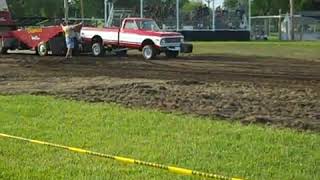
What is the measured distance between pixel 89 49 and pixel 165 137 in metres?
26.5

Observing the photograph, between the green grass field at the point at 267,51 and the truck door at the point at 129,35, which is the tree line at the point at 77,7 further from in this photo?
the truck door at the point at 129,35

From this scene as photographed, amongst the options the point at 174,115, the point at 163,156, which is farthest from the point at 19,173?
the point at 174,115

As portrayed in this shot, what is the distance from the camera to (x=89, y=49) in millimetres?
35781

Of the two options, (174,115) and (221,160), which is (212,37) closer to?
(174,115)

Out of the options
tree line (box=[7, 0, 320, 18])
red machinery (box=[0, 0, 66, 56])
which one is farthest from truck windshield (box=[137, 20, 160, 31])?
tree line (box=[7, 0, 320, 18])

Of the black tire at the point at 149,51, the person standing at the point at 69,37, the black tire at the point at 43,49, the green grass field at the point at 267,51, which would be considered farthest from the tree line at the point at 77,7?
the black tire at the point at 149,51

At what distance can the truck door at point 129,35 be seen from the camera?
33250mm

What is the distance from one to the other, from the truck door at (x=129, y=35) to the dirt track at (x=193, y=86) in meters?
4.34

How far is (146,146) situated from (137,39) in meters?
24.3

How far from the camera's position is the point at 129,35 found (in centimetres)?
3353

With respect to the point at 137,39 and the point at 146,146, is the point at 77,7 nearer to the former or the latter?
the point at 137,39

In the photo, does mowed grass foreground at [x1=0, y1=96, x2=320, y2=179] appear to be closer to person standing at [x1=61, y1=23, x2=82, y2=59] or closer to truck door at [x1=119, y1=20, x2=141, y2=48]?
truck door at [x1=119, y1=20, x2=141, y2=48]

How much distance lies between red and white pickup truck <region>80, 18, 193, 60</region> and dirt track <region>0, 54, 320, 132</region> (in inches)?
155

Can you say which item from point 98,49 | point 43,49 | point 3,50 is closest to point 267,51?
point 98,49
